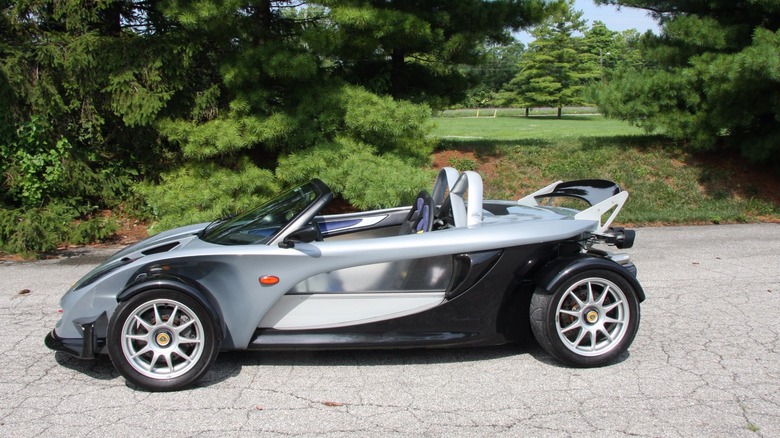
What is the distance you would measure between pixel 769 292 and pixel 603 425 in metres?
3.49

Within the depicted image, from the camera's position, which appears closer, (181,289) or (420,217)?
(181,289)

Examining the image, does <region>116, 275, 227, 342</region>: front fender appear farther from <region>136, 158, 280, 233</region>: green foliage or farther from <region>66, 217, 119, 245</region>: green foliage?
<region>66, 217, 119, 245</region>: green foliage

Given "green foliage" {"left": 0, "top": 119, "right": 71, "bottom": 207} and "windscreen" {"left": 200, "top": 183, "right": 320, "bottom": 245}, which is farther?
"green foliage" {"left": 0, "top": 119, "right": 71, "bottom": 207}

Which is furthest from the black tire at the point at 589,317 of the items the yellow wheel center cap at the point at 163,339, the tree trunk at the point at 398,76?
→ the tree trunk at the point at 398,76

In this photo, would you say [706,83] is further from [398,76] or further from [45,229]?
[45,229]

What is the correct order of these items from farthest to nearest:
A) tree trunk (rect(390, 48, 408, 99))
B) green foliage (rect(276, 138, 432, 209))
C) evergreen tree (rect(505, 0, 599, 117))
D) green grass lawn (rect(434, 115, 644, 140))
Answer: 1. evergreen tree (rect(505, 0, 599, 117))
2. green grass lawn (rect(434, 115, 644, 140))
3. tree trunk (rect(390, 48, 408, 99))
4. green foliage (rect(276, 138, 432, 209))

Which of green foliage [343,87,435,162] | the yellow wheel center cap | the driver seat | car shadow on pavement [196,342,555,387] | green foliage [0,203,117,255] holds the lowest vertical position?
car shadow on pavement [196,342,555,387]

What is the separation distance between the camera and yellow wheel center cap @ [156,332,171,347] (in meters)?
3.95

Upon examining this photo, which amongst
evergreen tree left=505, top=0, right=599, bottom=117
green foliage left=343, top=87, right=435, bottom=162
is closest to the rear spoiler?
green foliage left=343, top=87, right=435, bottom=162

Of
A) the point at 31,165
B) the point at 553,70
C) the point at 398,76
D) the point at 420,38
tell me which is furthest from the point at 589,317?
the point at 553,70

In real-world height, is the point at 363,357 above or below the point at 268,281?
below

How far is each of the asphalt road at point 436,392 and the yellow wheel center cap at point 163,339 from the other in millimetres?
305

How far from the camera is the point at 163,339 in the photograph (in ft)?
13.0

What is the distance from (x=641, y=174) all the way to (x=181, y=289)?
31.8 ft
